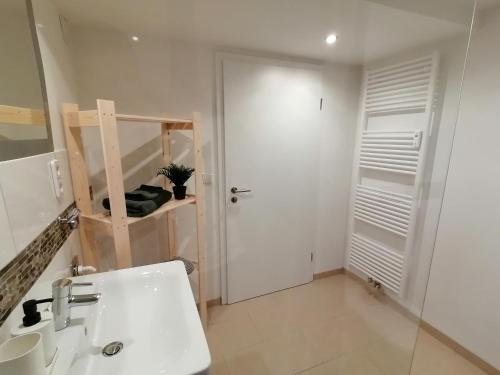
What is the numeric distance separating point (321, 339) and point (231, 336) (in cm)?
65

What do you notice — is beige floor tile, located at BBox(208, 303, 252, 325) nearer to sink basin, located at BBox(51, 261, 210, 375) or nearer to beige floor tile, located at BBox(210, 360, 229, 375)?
beige floor tile, located at BBox(210, 360, 229, 375)

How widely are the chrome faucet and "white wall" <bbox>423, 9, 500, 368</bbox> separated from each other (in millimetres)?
2005

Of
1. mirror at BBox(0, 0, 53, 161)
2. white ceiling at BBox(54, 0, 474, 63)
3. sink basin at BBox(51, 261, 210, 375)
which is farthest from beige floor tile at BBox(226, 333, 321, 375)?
white ceiling at BBox(54, 0, 474, 63)

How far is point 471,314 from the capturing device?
1.55m

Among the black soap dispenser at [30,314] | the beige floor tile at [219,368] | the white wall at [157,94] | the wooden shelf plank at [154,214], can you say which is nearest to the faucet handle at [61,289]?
the black soap dispenser at [30,314]

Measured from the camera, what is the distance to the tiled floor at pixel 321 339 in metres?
1.57

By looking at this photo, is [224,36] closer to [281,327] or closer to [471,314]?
[281,327]

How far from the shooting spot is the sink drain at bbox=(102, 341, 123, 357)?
29.5 inches

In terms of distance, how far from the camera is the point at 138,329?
848 mm

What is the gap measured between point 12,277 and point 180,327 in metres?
0.47

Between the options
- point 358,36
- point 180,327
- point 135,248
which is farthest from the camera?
point 135,248

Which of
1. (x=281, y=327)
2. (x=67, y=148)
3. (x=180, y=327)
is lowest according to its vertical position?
(x=281, y=327)

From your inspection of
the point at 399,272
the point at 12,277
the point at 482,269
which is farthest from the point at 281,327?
the point at 12,277

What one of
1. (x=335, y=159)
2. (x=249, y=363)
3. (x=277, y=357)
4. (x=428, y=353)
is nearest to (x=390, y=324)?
(x=428, y=353)
